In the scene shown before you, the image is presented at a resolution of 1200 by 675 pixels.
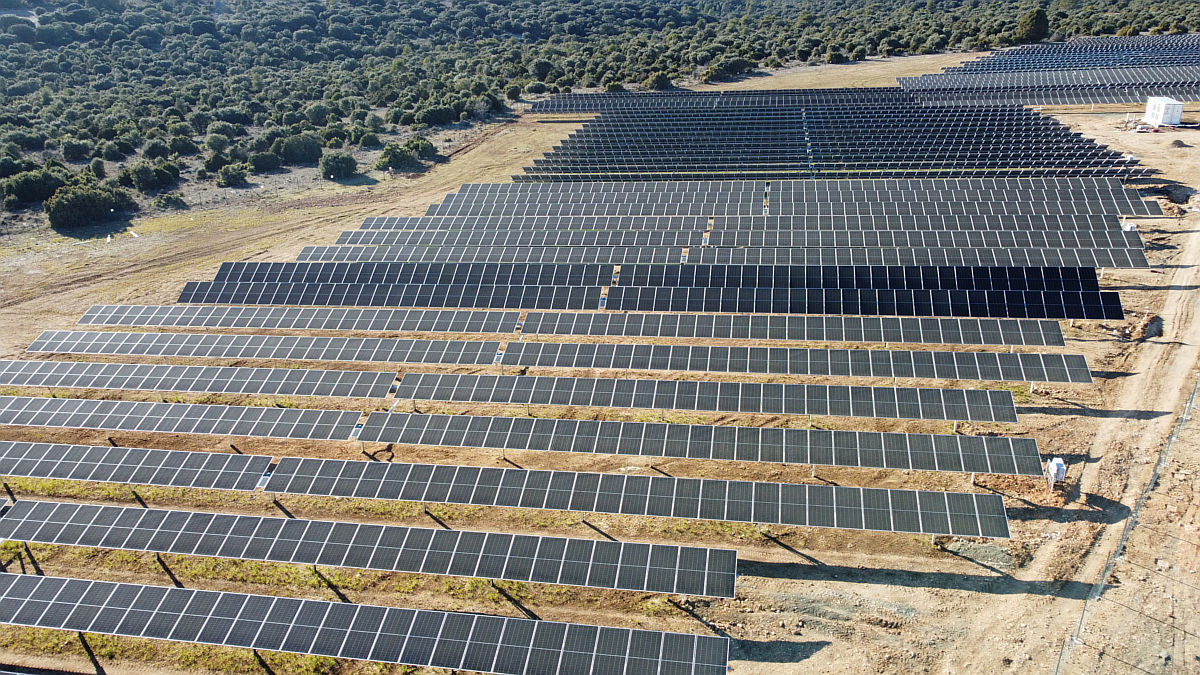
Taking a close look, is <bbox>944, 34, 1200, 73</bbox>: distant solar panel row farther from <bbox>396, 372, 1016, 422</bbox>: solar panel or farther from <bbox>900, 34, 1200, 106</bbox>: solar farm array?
<bbox>396, 372, 1016, 422</bbox>: solar panel

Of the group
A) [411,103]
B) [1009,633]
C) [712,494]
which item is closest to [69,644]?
[712,494]

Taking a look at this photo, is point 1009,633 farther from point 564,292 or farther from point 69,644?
point 69,644

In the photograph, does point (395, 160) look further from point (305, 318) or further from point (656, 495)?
point (656, 495)

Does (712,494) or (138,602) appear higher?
(712,494)

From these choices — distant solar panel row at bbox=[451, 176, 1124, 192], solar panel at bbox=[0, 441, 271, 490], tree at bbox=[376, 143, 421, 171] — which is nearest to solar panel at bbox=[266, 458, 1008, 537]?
solar panel at bbox=[0, 441, 271, 490]

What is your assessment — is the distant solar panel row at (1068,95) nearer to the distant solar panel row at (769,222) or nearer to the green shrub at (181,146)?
the distant solar panel row at (769,222)

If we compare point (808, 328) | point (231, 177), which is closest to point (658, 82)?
point (231, 177)
